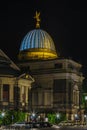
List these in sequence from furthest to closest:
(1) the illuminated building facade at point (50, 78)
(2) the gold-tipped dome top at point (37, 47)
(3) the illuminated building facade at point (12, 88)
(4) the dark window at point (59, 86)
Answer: (2) the gold-tipped dome top at point (37, 47) < (1) the illuminated building facade at point (50, 78) < (4) the dark window at point (59, 86) < (3) the illuminated building facade at point (12, 88)

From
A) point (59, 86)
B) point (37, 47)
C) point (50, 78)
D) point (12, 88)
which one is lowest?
point (12, 88)

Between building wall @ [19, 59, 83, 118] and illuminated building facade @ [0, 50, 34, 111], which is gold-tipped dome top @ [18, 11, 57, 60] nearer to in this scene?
building wall @ [19, 59, 83, 118]

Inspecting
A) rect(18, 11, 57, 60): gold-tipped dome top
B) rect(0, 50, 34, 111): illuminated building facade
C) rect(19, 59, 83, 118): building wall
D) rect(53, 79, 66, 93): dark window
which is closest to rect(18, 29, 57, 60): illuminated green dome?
rect(18, 11, 57, 60): gold-tipped dome top

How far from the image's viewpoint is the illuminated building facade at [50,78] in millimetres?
131250

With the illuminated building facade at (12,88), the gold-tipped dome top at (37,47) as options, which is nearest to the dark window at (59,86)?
the gold-tipped dome top at (37,47)

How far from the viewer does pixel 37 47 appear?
142m

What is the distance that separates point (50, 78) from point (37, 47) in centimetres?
1263

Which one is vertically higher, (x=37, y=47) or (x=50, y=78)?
(x=37, y=47)

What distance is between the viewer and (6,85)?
11694 cm

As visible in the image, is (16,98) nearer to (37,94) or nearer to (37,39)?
(37,94)

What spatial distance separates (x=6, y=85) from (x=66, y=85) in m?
19.5

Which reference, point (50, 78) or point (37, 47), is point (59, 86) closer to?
point (50, 78)

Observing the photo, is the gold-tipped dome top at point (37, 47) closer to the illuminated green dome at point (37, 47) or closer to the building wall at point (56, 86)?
the illuminated green dome at point (37, 47)

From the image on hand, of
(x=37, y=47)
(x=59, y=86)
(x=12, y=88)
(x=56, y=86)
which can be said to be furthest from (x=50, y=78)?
(x=12, y=88)
